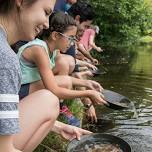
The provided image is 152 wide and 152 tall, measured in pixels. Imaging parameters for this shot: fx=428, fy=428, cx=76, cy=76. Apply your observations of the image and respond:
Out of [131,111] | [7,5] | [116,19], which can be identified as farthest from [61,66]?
[116,19]

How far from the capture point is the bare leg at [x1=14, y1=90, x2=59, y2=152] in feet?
8.43

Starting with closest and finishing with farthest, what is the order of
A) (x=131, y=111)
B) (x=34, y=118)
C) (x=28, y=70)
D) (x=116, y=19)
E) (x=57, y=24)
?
(x=34, y=118), (x=28, y=70), (x=57, y=24), (x=131, y=111), (x=116, y=19)

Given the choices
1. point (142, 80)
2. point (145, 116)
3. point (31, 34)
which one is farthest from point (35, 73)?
point (142, 80)

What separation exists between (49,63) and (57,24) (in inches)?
30.5

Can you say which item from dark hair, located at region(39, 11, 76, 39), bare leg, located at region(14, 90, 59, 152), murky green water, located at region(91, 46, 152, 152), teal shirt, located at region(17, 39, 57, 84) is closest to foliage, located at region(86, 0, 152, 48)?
murky green water, located at region(91, 46, 152, 152)

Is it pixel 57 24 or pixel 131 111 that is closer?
pixel 57 24

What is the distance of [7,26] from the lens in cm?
186

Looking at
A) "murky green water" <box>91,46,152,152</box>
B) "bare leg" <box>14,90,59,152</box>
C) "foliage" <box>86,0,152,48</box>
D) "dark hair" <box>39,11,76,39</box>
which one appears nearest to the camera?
"bare leg" <box>14,90,59,152</box>

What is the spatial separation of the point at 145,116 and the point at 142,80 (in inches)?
112

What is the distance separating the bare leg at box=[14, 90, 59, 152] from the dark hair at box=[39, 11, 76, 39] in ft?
4.12

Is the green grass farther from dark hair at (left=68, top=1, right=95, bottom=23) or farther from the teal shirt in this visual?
dark hair at (left=68, top=1, right=95, bottom=23)

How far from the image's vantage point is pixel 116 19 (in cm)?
1434

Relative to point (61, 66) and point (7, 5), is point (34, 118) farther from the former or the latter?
point (61, 66)

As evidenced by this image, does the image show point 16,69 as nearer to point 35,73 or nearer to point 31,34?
point 31,34
